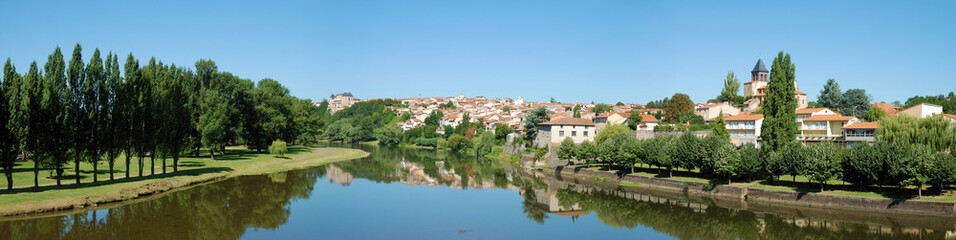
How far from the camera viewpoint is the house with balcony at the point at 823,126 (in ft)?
182

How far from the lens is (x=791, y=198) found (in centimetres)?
3253

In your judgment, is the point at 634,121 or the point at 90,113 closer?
the point at 90,113

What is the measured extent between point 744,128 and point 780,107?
2555 centimetres

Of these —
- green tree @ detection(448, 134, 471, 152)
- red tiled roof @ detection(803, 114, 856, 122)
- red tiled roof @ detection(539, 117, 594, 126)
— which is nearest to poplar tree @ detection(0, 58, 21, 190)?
red tiled roof @ detection(539, 117, 594, 126)

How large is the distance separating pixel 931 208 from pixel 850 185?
242 inches

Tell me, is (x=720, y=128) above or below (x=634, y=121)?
below

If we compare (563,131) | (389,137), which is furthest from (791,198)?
(389,137)

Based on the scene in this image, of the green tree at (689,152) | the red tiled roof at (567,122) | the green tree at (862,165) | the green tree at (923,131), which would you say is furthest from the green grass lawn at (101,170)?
the green tree at (923,131)

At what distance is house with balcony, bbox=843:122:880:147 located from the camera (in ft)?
163

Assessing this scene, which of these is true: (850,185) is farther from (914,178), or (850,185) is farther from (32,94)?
(32,94)

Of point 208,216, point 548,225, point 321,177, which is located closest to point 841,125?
point 548,225

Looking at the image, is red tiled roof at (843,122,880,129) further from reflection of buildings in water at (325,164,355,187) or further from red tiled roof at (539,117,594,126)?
reflection of buildings in water at (325,164,355,187)

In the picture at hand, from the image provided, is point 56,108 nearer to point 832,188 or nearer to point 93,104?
point 93,104

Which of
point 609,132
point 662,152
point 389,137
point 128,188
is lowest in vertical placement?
point 128,188
